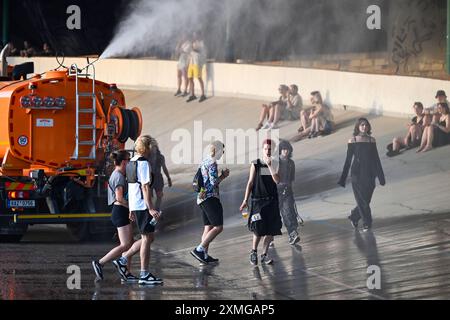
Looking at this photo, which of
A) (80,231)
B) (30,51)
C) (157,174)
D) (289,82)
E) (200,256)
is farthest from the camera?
(30,51)

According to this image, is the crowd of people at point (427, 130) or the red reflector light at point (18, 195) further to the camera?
the crowd of people at point (427, 130)

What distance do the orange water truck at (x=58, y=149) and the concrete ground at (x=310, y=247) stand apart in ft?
1.91

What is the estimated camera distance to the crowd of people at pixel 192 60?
31.7 m

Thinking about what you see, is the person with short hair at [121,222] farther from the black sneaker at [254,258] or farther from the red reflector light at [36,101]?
the red reflector light at [36,101]

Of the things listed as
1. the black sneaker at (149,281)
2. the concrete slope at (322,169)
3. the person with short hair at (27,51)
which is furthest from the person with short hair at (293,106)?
the person with short hair at (27,51)

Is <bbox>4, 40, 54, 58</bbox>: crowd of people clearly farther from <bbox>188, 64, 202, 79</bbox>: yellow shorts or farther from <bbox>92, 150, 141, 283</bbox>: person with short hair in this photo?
<bbox>92, 150, 141, 283</bbox>: person with short hair

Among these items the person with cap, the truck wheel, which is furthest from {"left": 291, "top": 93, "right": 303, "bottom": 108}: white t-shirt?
the truck wheel

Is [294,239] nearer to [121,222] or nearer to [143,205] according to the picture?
[121,222]

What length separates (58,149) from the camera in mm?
19859

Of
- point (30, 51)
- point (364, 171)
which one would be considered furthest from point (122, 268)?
point (30, 51)

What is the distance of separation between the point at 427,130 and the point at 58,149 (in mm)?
6279

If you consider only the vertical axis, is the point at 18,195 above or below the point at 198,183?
below

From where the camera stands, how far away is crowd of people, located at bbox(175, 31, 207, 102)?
31.7 m

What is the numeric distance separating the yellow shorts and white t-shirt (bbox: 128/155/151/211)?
677 inches
